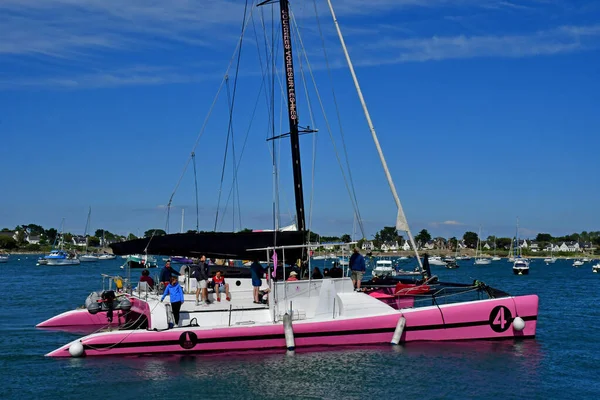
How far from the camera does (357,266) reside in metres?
25.5

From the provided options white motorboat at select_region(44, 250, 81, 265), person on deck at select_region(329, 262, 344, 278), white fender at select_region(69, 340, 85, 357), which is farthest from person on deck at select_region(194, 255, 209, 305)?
white motorboat at select_region(44, 250, 81, 265)

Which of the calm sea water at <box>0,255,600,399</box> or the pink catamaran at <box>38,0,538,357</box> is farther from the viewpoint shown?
the pink catamaran at <box>38,0,538,357</box>

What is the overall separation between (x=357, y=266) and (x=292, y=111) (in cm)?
628

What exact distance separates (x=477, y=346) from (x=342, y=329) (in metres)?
4.33

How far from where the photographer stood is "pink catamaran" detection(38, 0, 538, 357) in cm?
2202

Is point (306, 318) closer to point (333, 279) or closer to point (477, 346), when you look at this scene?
point (333, 279)

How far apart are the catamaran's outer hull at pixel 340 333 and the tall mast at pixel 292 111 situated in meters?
5.14

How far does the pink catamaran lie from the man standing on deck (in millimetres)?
835

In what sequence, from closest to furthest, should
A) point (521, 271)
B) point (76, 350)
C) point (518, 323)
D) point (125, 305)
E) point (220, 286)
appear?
point (76, 350) → point (518, 323) → point (125, 305) → point (220, 286) → point (521, 271)

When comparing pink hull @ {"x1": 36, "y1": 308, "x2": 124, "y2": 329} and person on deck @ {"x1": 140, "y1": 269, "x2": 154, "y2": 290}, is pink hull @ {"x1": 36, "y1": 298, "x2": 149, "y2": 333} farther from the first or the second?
person on deck @ {"x1": 140, "y1": 269, "x2": 154, "y2": 290}

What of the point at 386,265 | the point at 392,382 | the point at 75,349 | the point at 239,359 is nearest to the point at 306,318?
the point at 239,359

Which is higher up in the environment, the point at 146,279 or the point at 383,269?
the point at 146,279

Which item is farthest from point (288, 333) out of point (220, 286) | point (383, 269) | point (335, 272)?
point (383, 269)

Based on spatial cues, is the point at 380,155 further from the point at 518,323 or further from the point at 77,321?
the point at 77,321
